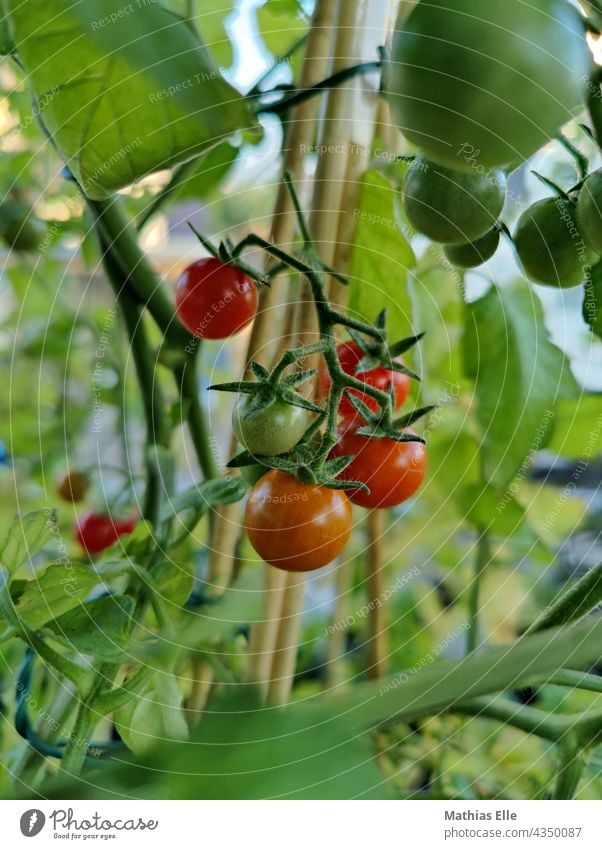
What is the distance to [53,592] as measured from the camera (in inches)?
10.7

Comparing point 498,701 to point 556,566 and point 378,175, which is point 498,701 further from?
point 378,175

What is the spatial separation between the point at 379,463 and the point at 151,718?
0.12 metres

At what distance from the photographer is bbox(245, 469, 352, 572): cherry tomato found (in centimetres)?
25

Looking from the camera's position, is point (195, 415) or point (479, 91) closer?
point (479, 91)

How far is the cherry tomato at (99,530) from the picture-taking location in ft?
1.15

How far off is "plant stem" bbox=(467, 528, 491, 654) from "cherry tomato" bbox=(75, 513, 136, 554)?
0.15 meters

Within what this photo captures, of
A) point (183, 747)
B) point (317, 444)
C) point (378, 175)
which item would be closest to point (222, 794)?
point (183, 747)

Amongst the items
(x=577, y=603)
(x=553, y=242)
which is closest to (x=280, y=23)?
(x=553, y=242)

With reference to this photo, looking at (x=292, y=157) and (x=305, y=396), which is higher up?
(x=292, y=157)
